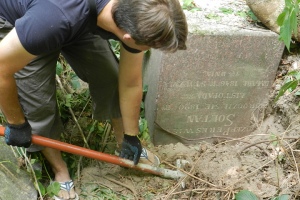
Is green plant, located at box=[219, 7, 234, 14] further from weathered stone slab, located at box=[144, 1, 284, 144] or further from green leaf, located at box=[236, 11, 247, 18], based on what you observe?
weathered stone slab, located at box=[144, 1, 284, 144]

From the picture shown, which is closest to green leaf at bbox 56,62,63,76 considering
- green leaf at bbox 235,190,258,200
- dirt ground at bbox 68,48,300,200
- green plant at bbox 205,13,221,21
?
dirt ground at bbox 68,48,300,200

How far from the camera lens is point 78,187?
2.71 meters

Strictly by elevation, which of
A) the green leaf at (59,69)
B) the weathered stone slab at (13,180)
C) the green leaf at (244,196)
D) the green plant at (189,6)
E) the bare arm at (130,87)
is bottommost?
the weathered stone slab at (13,180)

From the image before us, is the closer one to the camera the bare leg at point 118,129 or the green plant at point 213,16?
the bare leg at point 118,129

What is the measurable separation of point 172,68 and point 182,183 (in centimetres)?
81

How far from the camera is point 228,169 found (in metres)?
2.67

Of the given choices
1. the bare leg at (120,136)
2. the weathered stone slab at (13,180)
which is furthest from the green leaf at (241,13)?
the weathered stone slab at (13,180)

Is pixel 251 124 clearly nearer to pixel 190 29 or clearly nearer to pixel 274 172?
pixel 274 172

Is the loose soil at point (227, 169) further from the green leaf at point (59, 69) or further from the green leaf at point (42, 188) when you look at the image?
the green leaf at point (59, 69)

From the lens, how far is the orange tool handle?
7.51 ft

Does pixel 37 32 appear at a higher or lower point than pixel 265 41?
higher

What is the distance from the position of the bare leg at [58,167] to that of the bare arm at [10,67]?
48 centimetres

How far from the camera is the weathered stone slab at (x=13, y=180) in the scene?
239cm

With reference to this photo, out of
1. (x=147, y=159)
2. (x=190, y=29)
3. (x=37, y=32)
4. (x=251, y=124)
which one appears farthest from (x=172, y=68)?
(x=37, y=32)
